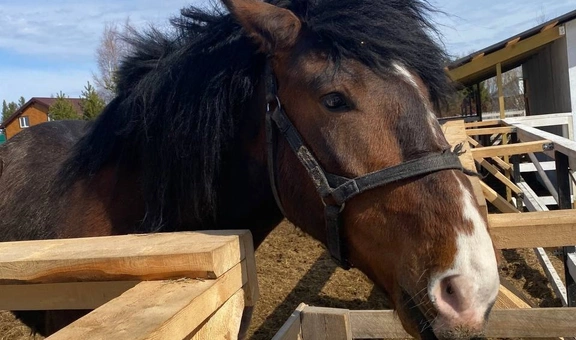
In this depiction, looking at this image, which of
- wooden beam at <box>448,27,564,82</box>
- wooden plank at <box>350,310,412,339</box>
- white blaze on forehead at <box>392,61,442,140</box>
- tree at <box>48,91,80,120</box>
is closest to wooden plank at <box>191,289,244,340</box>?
white blaze on forehead at <box>392,61,442,140</box>

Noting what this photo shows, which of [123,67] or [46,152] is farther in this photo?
[46,152]

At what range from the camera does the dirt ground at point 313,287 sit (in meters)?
5.22

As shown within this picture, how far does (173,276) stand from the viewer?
119 cm

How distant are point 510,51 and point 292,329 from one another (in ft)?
32.9

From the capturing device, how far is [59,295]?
4.41 ft

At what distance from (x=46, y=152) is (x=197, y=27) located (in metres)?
1.41

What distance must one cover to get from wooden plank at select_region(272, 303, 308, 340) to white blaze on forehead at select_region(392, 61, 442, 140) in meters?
1.17

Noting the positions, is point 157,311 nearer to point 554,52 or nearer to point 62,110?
point 554,52

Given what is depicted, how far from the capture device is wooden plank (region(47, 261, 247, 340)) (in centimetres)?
90

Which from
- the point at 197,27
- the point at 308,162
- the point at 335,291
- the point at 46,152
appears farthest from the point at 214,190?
the point at 335,291

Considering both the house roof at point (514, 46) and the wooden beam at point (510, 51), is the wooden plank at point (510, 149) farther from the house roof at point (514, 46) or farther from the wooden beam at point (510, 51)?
the wooden beam at point (510, 51)

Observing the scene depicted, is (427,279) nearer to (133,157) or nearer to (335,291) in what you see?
(133,157)

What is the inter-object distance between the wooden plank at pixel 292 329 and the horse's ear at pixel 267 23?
125 centimetres

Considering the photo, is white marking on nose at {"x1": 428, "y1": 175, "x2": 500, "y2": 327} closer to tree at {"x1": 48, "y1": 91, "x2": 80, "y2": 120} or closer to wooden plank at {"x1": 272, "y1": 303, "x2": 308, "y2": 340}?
wooden plank at {"x1": 272, "y1": 303, "x2": 308, "y2": 340}
